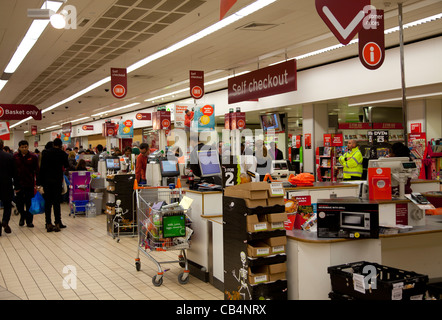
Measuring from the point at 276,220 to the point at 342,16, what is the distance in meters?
2.23

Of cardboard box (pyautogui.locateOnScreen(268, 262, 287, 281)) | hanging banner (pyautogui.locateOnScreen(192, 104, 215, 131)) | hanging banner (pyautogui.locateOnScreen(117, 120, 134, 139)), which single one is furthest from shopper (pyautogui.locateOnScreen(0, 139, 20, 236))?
hanging banner (pyautogui.locateOnScreen(117, 120, 134, 139))

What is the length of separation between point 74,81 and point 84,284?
11730 millimetres

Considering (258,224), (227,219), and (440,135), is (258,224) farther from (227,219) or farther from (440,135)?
(440,135)

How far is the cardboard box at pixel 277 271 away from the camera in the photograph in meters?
3.66

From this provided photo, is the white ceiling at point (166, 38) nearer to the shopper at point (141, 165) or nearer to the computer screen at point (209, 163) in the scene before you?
the shopper at point (141, 165)

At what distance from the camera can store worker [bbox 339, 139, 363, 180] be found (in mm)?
9477

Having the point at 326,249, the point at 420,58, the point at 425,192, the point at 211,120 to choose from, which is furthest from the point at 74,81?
the point at 326,249

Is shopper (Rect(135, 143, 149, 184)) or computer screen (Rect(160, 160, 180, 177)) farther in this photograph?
shopper (Rect(135, 143, 149, 184))

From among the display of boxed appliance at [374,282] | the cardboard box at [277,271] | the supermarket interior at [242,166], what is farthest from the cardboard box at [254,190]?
the display of boxed appliance at [374,282]

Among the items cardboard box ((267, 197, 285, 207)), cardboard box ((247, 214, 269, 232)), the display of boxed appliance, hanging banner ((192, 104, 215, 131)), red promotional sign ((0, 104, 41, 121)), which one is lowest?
the display of boxed appliance

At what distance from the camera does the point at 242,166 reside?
6.07 metres

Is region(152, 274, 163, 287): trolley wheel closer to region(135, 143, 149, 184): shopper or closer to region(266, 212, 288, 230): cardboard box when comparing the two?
region(266, 212, 288, 230): cardboard box

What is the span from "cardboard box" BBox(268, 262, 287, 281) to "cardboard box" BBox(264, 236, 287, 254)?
→ 0.12 meters
